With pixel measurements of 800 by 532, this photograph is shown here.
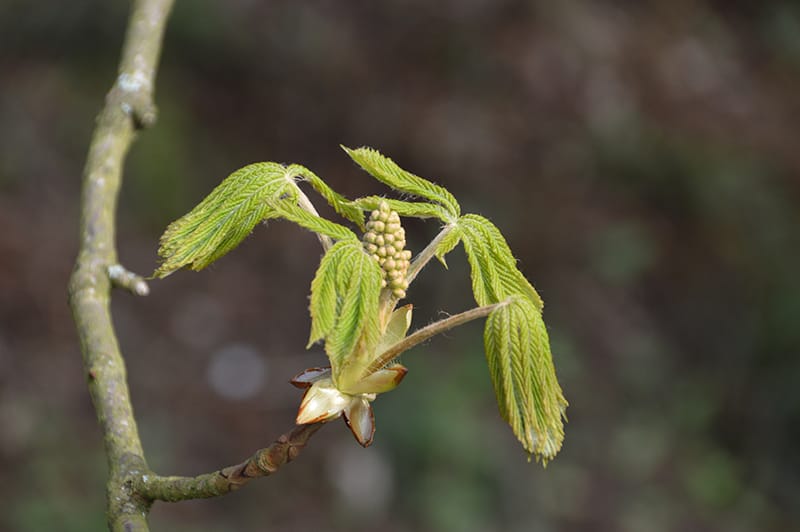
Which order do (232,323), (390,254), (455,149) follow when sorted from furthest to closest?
(455,149) → (232,323) → (390,254)

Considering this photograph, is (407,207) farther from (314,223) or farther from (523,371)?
(523,371)

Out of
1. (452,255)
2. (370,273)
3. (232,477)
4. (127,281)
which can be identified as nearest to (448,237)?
(370,273)

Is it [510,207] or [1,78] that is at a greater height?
[1,78]

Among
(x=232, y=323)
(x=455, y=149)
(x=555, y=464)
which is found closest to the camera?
(x=555, y=464)

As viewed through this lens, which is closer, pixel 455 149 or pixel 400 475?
pixel 400 475

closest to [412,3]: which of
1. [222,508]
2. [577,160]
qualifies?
[577,160]

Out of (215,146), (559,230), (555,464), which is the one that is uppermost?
(215,146)

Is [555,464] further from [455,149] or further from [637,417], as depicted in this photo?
[455,149]
